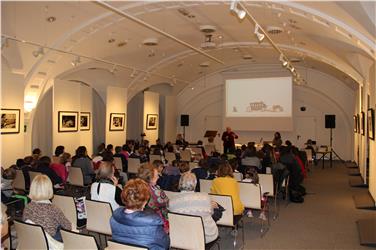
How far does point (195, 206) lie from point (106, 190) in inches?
51.4

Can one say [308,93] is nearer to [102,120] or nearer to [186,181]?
[102,120]

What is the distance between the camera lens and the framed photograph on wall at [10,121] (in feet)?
30.6

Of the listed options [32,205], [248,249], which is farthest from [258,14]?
[32,205]

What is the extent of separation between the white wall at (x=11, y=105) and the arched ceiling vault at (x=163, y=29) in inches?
10.2

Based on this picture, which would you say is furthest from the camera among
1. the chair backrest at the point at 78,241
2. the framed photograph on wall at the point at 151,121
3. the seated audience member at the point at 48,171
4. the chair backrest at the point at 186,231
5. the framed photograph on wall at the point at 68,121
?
the framed photograph on wall at the point at 151,121

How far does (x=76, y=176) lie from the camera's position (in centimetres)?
763

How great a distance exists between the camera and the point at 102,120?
53.7ft

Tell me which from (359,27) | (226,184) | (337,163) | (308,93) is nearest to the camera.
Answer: (226,184)

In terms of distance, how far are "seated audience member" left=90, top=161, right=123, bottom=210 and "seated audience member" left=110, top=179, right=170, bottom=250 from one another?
159cm

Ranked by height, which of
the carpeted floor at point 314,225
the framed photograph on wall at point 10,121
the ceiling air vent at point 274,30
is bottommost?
the carpeted floor at point 314,225

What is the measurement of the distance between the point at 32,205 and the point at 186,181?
169 cm

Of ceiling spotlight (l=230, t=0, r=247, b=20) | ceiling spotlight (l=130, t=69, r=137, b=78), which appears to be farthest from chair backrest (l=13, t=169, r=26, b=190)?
ceiling spotlight (l=130, t=69, r=137, b=78)

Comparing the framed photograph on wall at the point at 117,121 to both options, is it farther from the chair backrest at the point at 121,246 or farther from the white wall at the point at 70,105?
the chair backrest at the point at 121,246

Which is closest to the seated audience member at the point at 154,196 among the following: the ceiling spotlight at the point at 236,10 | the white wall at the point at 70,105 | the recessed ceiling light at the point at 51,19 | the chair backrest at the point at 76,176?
the ceiling spotlight at the point at 236,10
